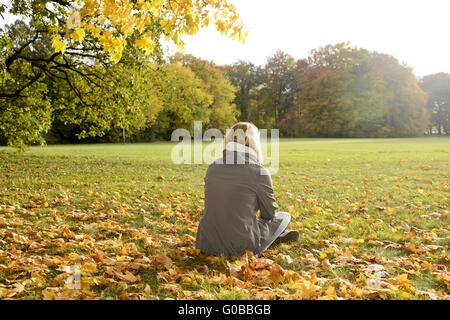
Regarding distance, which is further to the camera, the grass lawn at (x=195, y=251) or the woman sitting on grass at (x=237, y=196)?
the woman sitting on grass at (x=237, y=196)

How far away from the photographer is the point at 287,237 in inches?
177

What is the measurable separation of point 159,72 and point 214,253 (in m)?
12.5

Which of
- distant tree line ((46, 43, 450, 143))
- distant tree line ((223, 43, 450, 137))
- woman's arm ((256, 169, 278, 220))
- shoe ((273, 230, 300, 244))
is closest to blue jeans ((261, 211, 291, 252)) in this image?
shoe ((273, 230, 300, 244))

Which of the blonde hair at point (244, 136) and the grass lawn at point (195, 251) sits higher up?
the blonde hair at point (244, 136)

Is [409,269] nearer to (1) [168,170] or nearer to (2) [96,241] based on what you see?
(2) [96,241]

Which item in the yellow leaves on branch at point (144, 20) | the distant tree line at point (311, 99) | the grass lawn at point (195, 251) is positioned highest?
the distant tree line at point (311, 99)

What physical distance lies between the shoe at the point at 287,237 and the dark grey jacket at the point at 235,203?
1.76 feet

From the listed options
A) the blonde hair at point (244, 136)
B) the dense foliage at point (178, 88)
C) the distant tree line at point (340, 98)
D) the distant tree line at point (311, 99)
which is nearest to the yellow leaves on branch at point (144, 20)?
the dense foliage at point (178, 88)

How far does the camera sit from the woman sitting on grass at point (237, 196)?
3.76 metres

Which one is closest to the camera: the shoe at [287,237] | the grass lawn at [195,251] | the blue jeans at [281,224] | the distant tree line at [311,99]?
the grass lawn at [195,251]

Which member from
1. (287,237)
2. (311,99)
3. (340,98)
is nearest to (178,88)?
(311,99)

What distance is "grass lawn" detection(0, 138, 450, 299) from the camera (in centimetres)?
310

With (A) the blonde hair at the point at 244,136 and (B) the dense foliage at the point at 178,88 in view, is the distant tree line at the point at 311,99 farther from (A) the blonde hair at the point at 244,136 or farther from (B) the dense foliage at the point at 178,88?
(A) the blonde hair at the point at 244,136

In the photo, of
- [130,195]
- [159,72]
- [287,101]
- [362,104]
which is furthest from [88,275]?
[287,101]
